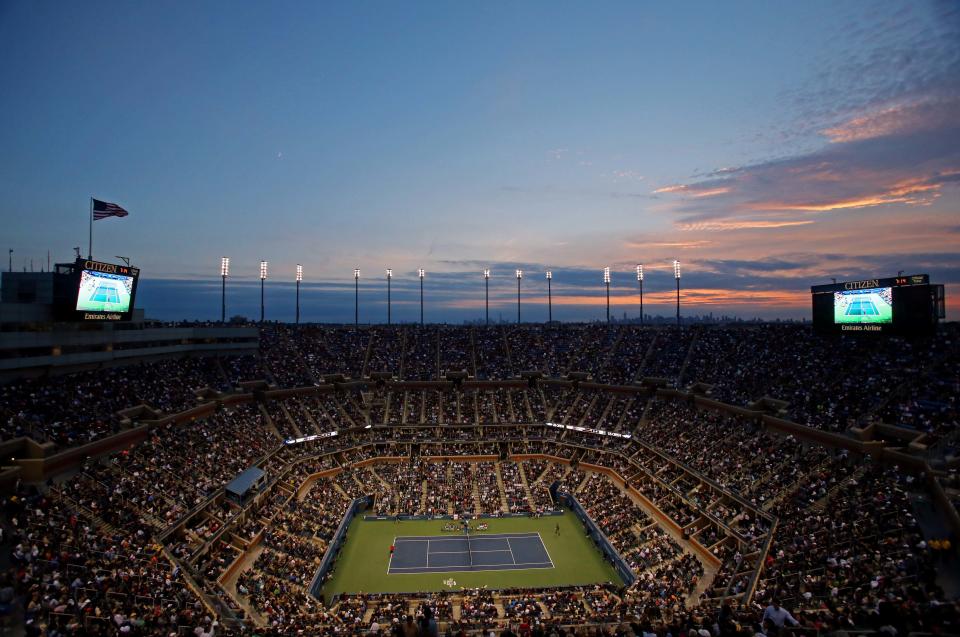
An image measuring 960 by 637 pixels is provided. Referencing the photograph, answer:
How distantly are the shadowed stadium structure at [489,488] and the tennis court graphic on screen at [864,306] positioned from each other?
2506 millimetres

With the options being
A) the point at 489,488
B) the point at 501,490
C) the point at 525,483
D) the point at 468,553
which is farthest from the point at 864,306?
the point at 468,553

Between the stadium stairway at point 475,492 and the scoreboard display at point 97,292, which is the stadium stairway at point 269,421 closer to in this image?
the scoreboard display at point 97,292

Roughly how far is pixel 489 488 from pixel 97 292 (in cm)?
3068

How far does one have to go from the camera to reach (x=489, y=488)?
42781mm

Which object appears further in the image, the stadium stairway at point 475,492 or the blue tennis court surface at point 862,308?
the stadium stairway at point 475,492

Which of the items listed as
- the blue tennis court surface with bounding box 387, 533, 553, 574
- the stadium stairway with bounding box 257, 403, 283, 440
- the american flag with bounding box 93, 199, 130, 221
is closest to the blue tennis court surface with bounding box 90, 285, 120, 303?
the american flag with bounding box 93, 199, 130, 221

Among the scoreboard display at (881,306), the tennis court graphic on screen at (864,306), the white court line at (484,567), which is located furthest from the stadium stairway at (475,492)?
the tennis court graphic on screen at (864,306)

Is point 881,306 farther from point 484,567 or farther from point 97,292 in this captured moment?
point 97,292

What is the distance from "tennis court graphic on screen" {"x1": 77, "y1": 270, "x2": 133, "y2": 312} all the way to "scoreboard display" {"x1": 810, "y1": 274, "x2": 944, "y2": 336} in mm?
50812

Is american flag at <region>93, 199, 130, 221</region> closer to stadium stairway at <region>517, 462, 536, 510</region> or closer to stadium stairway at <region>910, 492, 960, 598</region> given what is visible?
stadium stairway at <region>517, 462, 536, 510</region>

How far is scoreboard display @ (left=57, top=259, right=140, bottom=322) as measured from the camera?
109 feet

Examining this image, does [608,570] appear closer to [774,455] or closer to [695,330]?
[774,455]

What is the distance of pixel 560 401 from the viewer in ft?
180

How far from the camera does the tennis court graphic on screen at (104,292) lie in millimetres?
33438
